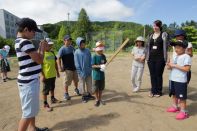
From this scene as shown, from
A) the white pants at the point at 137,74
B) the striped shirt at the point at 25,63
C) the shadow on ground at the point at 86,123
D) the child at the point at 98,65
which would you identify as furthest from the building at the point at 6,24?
the striped shirt at the point at 25,63

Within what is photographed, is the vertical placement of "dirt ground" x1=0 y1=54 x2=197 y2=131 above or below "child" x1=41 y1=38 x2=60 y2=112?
below

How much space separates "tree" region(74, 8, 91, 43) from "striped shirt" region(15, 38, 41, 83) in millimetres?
45682

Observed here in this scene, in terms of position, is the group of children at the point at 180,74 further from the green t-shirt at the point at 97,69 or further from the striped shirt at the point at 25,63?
the striped shirt at the point at 25,63

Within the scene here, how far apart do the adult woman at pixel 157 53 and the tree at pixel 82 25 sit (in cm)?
4282

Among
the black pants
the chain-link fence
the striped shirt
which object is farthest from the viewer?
the chain-link fence

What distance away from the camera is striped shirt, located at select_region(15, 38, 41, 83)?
13.0 ft

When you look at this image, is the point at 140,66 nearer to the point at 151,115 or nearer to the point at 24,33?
A: the point at 151,115

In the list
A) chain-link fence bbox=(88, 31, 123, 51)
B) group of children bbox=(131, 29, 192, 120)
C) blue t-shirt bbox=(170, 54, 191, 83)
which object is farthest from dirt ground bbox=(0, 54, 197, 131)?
chain-link fence bbox=(88, 31, 123, 51)

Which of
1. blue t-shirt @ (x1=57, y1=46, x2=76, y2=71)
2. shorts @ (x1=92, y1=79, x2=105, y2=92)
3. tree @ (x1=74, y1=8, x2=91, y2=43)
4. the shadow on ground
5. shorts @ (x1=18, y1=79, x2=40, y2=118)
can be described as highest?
tree @ (x1=74, y1=8, x2=91, y2=43)

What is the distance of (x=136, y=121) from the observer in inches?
210

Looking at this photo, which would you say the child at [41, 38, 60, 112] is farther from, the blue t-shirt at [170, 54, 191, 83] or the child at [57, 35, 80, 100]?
the blue t-shirt at [170, 54, 191, 83]

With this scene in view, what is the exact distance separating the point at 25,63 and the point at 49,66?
2228 mm

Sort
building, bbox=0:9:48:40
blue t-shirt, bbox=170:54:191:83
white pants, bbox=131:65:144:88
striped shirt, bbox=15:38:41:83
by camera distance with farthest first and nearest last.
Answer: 1. building, bbox=0:9:48:40
2. white pants, bbox=131:65:144:88
3. blue t-shirt, bbox=170:54:191:83
4. striped shirt, bbox=15:38:41:83

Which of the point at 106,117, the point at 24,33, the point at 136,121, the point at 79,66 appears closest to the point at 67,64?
the point at 79,66
